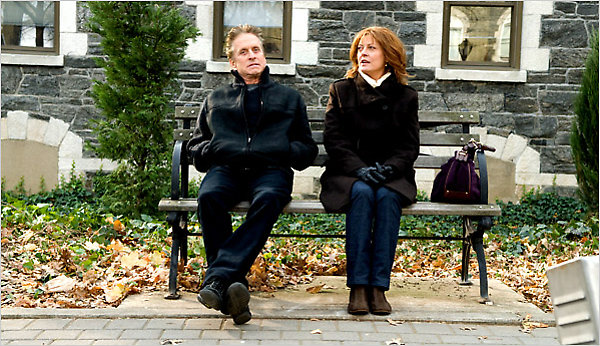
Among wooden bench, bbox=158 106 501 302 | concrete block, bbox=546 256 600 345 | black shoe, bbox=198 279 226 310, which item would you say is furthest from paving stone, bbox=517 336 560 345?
concrete block, bbox=546 256 600 345

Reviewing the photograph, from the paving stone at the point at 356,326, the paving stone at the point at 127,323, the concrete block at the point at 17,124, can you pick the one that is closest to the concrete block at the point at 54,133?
the concrete block at the point at 17,124

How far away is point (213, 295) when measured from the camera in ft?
11.0

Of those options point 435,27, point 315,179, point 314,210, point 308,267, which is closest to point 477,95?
point 435,27

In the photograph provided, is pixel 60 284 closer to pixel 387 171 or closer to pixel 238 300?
pixel 238 300

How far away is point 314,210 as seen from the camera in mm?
3953

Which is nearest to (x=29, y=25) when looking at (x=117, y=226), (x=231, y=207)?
(x=117, y=226)

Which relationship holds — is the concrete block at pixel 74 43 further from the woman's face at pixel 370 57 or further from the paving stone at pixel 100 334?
the paving stone at pixel 100 334

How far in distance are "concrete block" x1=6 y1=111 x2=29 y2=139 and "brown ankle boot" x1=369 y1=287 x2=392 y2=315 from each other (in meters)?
6.43

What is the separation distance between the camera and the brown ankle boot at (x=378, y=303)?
3.65 m

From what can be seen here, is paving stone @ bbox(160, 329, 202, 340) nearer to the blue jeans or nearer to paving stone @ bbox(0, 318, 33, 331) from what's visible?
paving stone @ bbox(0, 318, 33, 331)

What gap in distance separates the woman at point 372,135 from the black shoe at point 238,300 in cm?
75

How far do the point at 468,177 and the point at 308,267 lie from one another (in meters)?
1.47

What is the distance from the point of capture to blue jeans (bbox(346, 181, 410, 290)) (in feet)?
12.1

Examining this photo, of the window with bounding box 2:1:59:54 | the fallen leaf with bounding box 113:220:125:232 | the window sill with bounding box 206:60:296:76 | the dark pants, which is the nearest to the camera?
the dark pants
